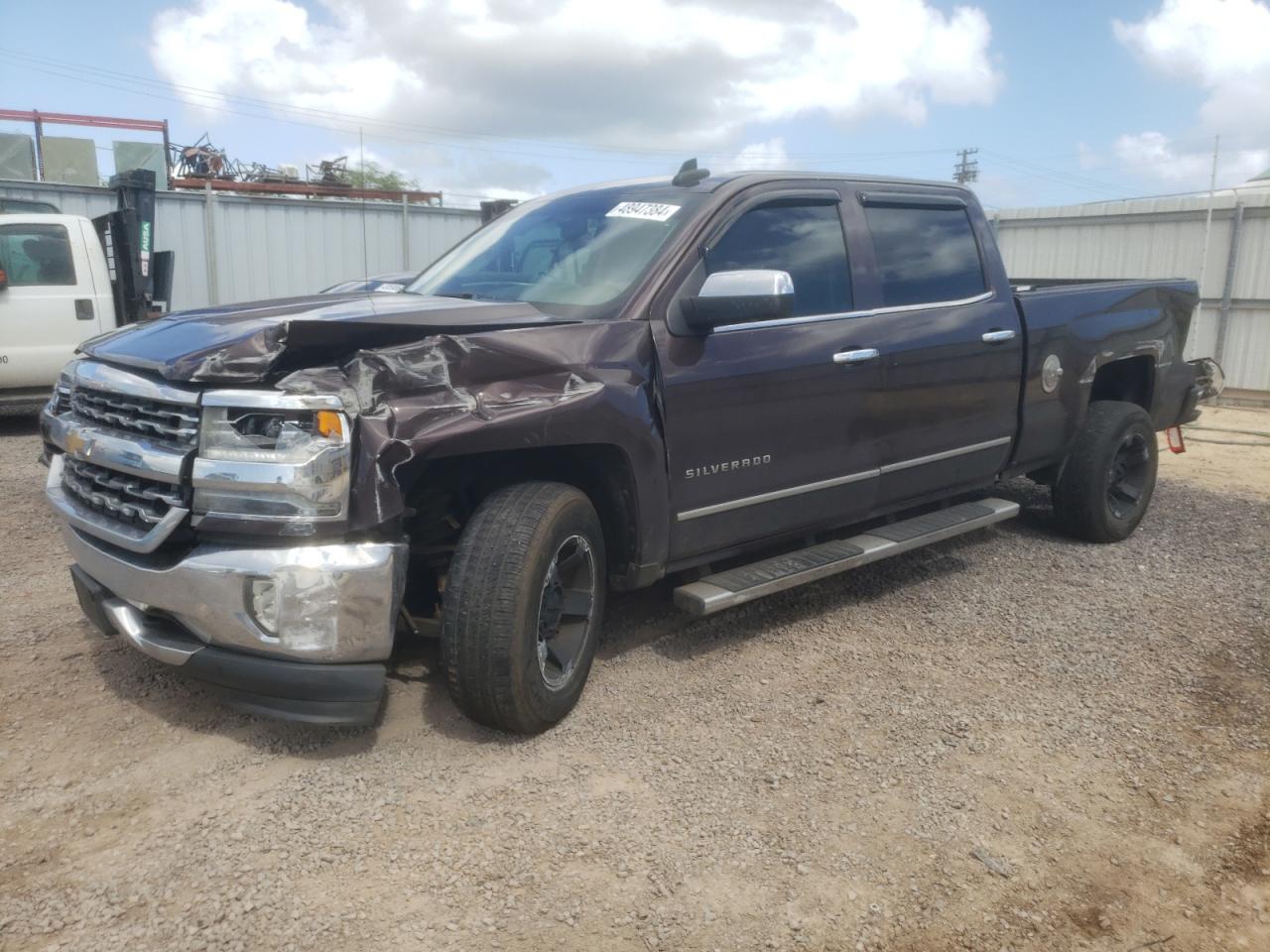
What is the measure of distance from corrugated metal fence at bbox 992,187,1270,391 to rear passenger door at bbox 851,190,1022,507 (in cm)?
1023

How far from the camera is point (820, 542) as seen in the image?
4652mm

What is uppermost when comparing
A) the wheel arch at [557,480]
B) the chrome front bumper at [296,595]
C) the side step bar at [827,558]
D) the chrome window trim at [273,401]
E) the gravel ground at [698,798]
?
the chrome window trim at [273,401]

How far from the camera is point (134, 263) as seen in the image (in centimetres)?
986

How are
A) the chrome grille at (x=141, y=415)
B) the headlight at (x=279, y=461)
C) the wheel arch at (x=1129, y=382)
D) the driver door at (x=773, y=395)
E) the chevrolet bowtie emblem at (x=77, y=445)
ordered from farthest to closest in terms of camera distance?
the wheel arch at (x=1129, y=382) < the driver door at (x=773, y=395) < the chevrolet bowtie emblem at (x=77, y=445) < the chrome grille at (x=141, y=415) < the headlight at (x=279, y=461)

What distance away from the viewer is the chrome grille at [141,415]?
2902 mm

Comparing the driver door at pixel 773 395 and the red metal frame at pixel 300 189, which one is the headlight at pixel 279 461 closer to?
the driver door at pixel 773 395

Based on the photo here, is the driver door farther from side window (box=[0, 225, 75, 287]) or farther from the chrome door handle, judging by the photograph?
side window (box=[0, 225, 75, 287])

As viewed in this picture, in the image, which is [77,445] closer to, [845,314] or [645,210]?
[645,210]

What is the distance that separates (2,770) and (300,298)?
1.87 m

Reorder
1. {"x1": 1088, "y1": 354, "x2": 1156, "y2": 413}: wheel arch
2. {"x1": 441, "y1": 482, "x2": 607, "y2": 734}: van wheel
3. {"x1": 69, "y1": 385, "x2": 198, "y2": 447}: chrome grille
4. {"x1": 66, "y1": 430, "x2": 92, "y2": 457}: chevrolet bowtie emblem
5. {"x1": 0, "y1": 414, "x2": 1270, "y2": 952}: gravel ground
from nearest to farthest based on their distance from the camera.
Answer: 1. {"x1": 0, "y1": 414, "x2": 1270, "y2": 952}: gravel ground
2. {"x1": 69, "y1": 385, "x2": 198, "y2": 447}: chrome grille
3. {"x1": 441, "y1": 482, "x2": 607, "y2": 734}: van wheel
4. {"x1": 66, "y1": 430, "x2": 92, "y2": 457}: chevrolet bowtie emblem
5. {"x1": 1088, "y1": 354, "x2": 1156, "y2": 413}: wheel arch

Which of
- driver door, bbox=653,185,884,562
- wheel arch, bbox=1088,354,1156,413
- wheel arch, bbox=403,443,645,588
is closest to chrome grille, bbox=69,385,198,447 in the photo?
wheel arch, bbox=403,443,645,588

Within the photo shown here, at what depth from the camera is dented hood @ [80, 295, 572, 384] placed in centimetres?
285

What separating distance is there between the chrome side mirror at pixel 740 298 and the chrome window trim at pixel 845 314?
0.62ft

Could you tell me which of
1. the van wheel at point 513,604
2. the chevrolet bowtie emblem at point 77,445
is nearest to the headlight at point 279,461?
the van wheel at point 513,604
